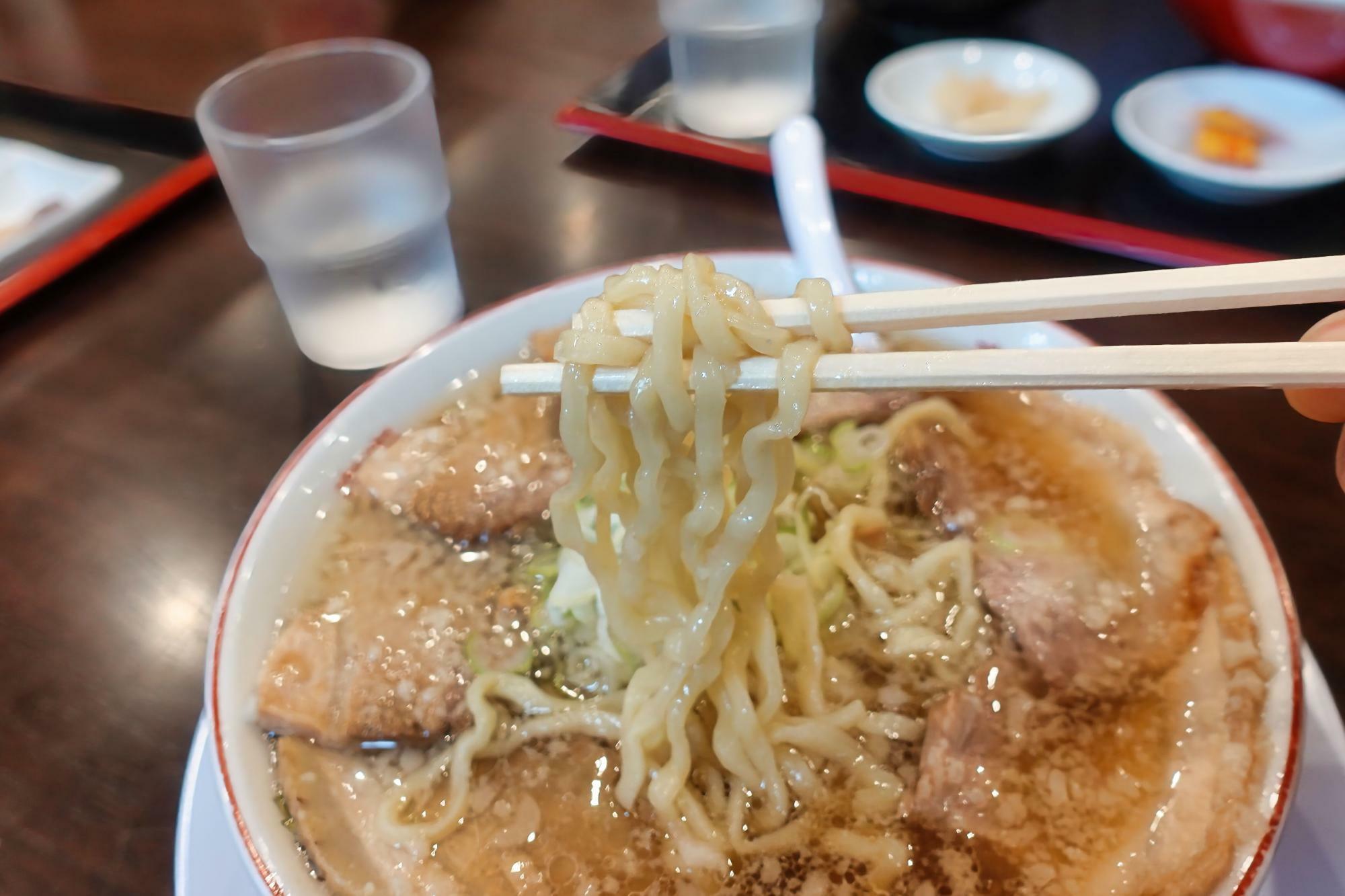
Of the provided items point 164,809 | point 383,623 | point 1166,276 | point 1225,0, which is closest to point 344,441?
point 383,623

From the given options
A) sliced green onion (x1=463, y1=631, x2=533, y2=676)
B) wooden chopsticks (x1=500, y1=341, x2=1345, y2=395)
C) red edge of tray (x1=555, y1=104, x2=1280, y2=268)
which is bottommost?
sliced green onion (x1=463, y1=631, x2=533, y2=676)

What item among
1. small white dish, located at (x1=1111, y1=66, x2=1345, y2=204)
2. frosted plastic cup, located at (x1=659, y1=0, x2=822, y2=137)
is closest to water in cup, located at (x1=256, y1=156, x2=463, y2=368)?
frosted plastic cup, located at (x1=659, y1=0, x2=822, y2=137)

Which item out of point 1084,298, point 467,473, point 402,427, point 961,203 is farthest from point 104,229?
point 1084,298

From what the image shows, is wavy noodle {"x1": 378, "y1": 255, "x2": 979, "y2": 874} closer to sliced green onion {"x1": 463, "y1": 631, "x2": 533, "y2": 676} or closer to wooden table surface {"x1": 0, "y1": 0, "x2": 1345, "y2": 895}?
sliced green onion {"x1": 463, "y1": 631, "x2": 533, "y2": 676}

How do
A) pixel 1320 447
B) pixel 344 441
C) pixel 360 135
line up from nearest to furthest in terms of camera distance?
pixel 344 441, pixel 1320 447, pixel 360 135

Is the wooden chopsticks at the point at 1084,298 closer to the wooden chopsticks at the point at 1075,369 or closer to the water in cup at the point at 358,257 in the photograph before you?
the wooden chopsticks at the point at 1075,369

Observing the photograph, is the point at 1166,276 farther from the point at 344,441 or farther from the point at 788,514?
the point at 344,441
